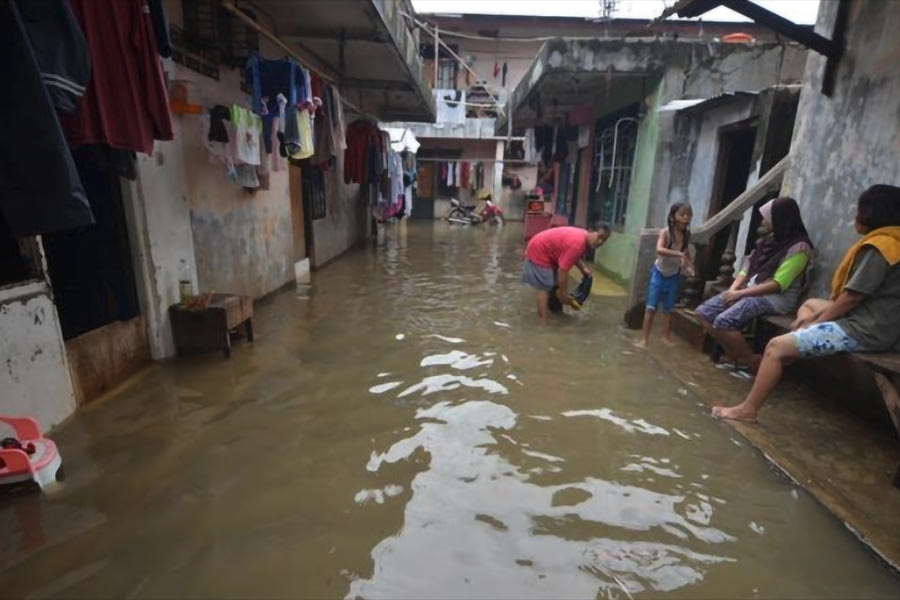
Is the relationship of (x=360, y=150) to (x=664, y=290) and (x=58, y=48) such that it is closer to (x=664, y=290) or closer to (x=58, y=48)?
(x=664, y=290)

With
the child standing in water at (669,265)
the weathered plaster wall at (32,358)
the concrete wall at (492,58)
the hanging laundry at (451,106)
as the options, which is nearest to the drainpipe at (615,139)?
the child standing in water at (669,265)

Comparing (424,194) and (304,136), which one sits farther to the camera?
(424,194)

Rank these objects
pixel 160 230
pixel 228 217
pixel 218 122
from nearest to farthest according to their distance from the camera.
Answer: pixel 160 230 → pixel 218 122 → pixel 228 217

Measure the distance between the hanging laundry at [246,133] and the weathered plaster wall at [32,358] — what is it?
7.46 ft

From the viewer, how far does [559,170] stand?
1532 cm

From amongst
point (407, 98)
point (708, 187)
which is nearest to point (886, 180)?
point (708, 187)

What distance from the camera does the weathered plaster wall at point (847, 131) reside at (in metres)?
3.58

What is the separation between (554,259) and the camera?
6.26 meters

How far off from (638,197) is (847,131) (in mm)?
4502

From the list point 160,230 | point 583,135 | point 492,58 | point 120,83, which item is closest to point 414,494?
point 120,83

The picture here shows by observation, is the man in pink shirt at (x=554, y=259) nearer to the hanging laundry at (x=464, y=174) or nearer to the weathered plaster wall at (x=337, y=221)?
the weathered plaster wall at (x=337, y=221)

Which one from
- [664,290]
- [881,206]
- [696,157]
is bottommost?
[664,290]

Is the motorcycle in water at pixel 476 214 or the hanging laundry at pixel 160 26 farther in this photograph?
the motorcycle in water at pixel 476 214

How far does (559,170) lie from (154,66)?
13535 millimetres
